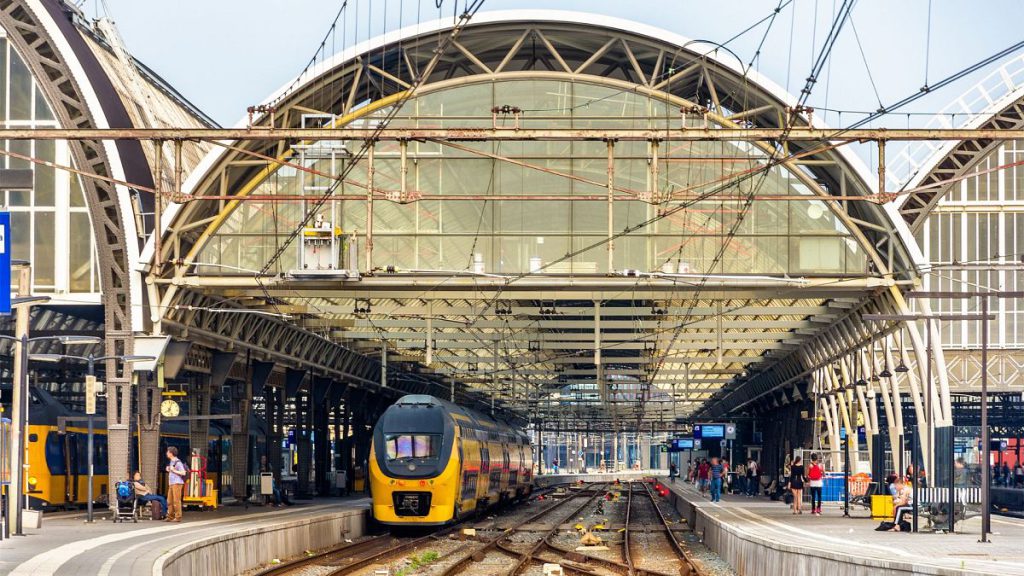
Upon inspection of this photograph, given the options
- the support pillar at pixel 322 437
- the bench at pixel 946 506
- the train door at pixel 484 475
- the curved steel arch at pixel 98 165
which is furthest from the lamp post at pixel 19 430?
the support pillar at pixel 322 437

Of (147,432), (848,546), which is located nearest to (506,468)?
(147,432)

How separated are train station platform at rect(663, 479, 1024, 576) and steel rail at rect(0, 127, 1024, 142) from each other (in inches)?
300

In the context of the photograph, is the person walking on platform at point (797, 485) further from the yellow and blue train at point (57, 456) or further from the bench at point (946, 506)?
the yellow and blue train at point (57, 456)

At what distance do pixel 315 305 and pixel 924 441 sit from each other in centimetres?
1815

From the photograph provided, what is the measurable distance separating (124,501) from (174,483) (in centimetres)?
142

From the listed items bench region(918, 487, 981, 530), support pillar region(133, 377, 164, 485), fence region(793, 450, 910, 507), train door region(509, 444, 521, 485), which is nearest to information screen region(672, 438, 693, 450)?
train door region(509, 444, 521, 485)

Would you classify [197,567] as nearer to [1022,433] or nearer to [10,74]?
[10,74]

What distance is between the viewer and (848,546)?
22.7 m

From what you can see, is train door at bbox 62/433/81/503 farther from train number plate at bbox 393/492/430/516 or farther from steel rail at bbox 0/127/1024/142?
steel rail at bbox 0/127/1024/142

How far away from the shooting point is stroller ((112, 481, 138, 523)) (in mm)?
33219

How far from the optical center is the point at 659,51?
39250 mm

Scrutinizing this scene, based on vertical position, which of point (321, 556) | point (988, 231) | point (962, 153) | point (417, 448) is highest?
point (988, 231)

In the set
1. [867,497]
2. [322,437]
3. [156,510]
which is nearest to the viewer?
[156,510]

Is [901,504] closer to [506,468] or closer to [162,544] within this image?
[162,544]
